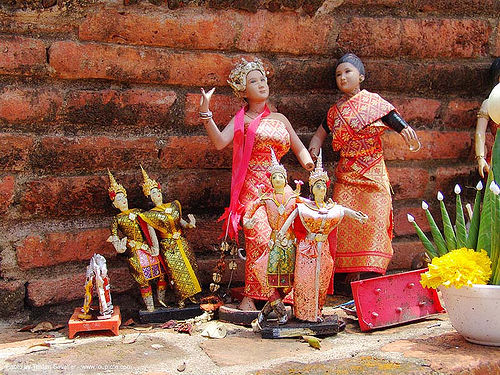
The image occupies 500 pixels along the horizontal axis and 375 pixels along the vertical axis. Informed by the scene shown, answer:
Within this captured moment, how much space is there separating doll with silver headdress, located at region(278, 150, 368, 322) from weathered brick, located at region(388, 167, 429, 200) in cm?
90

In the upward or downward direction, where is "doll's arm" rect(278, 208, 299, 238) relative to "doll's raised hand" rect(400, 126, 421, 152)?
downward

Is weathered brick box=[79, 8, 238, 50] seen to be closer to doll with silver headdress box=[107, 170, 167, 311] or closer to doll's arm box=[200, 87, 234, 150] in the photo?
doll's arm box=[200, 87, 234, 150]

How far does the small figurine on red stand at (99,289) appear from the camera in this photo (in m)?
2.80

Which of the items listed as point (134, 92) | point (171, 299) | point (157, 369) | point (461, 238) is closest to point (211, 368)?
point (157, 369)

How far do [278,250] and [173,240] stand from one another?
20.3 inches

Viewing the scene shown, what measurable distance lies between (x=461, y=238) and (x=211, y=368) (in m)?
1.15

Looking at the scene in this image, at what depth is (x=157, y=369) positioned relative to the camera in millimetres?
2338

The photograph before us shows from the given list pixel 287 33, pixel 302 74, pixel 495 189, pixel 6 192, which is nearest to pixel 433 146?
pixel 302 74

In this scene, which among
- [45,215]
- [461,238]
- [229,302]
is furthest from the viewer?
[229,302]

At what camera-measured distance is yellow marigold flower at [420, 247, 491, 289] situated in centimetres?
258

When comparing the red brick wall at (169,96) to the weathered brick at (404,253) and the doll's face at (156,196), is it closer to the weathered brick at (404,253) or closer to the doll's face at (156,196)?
the weathered brick at (404,253)

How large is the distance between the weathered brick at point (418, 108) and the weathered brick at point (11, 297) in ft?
6.66

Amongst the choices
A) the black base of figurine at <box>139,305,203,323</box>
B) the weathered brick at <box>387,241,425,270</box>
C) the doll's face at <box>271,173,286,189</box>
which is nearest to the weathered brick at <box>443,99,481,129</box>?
the weathered brick at <box>387,241,425,270</box>

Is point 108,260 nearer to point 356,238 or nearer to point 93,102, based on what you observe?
point 93,102
